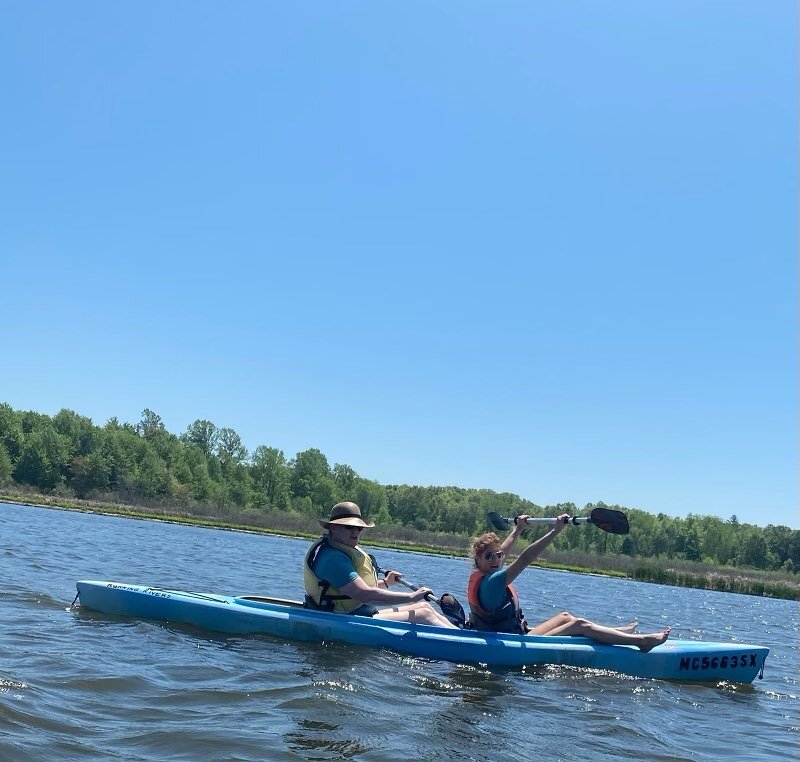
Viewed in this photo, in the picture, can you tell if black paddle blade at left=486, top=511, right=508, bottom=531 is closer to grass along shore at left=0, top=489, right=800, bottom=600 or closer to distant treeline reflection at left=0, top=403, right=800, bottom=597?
grass along shore at left=0, top=489, right=800, bottom=600

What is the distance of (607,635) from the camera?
7211mm

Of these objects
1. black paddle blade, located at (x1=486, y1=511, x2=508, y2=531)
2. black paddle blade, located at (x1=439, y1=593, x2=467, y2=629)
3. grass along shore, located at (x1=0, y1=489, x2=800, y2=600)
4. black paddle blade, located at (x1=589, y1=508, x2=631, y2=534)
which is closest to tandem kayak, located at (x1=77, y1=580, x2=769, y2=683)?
black paddle blade, located at (x1=439, y1=593, x2=467, y2=629)

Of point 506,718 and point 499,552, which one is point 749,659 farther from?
point 506,718

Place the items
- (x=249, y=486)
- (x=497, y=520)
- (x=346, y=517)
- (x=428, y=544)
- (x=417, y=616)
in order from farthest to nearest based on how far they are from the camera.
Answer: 1. (x=249, y=486)
2. (x=428, y=544)
3. (x=497, y=520)
4. (x=417, y=616)
5. (x=346, y=517)

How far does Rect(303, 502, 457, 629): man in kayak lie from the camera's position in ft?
22.2

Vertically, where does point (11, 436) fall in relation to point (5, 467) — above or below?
above

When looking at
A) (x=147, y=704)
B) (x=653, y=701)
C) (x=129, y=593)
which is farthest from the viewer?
(x=129, y=593)

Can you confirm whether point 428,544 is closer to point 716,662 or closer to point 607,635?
point 716,662

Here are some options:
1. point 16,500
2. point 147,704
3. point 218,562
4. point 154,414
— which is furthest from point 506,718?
point 154,414

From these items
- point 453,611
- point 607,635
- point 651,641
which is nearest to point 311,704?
point 453,611

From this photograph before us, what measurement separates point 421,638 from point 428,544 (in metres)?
48.0

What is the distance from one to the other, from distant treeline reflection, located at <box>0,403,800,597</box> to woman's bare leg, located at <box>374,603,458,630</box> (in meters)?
41.2

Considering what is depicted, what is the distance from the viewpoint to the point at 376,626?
695 centimetres

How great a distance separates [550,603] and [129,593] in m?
10.9
